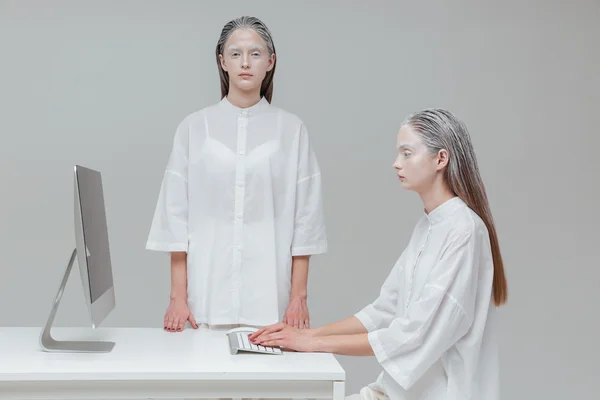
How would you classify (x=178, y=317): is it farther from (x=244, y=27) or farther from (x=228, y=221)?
(x=244, y=27)

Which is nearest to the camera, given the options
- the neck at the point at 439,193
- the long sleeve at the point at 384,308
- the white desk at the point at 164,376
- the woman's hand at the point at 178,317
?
the white desk at the point at 164,376

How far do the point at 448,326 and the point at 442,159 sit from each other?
0.48m

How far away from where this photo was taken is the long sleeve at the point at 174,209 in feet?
9.87

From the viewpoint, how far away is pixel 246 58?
297 centimetres

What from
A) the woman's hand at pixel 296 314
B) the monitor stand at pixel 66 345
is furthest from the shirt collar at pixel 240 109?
the monitor stand at pixel 66 345

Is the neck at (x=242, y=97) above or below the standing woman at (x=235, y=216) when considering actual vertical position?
above

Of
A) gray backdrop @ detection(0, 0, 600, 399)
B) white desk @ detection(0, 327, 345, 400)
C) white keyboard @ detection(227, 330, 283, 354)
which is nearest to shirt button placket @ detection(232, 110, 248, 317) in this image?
white keyboard @ detection(227, 330, 283, 354)

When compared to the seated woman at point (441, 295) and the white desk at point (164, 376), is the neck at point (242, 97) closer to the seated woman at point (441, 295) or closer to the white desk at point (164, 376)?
the seated woman at point (441, 295)

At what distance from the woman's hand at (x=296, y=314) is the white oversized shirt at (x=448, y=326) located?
59 centimetres

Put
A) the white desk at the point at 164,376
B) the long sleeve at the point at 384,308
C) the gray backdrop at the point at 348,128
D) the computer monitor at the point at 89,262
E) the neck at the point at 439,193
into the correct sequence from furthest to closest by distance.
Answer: the gray backdrop at the point at 348,128
the long sleeve at the point at 384,308
the neck at the point at 439,193
the computer monitor at the point at 89,262
the white desk at the point at 164,376

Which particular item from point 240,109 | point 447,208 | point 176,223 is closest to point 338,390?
point 447,208

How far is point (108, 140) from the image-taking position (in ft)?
15.3

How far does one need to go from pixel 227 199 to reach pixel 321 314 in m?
1.93

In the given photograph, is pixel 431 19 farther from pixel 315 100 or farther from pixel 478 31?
pixel 315 100
